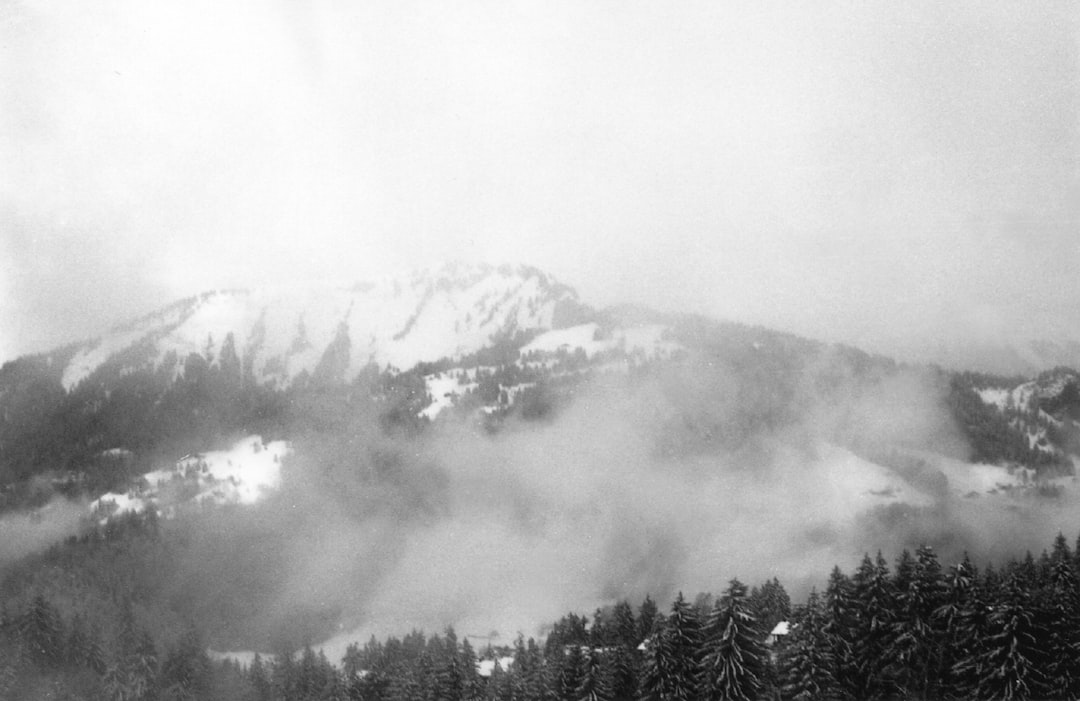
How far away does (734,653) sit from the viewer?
6712 centimetres

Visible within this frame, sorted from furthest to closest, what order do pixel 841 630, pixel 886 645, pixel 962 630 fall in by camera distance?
pixel 841 630, pixel 886 645, pixel 962 630

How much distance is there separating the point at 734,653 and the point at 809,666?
6745 mm

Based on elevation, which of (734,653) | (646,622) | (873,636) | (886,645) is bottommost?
(646,622)

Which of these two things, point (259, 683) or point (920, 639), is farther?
point (259, 683)

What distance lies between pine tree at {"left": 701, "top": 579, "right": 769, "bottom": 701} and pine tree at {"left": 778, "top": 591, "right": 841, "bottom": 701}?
2387 mm

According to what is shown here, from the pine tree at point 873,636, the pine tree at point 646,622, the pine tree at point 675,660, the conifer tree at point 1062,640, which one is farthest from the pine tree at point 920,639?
the pine tree at point 646,622

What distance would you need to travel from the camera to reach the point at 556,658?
105 meters

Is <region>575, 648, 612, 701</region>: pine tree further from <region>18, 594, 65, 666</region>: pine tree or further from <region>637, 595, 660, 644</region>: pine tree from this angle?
<region>18, 594, 65, 666</region>: pine tree

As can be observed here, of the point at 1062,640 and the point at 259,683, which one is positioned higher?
the point at 1062,640

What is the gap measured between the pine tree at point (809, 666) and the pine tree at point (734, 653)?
7.83 ft

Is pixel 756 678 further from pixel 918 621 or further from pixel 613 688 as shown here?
pixel 613 688

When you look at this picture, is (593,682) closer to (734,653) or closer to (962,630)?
(734,653)

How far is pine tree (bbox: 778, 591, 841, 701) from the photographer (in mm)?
68812

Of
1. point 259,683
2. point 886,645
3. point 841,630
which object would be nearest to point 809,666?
point 886,645
